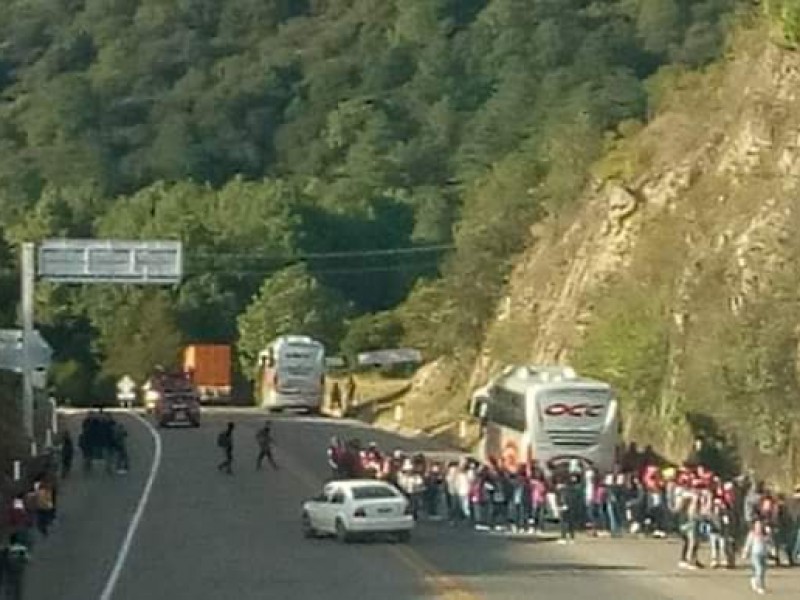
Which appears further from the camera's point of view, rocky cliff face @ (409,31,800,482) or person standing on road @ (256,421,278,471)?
person standing on road @ (256,421,278,471)

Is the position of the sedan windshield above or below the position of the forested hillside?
below

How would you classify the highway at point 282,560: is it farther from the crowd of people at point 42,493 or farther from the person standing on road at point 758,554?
the crowd of people at point 42,493

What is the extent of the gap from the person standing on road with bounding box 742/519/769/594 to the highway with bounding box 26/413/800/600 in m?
0.23

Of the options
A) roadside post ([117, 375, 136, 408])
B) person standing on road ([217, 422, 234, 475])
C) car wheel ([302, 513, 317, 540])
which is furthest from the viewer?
roadside post ([117, 375, 136, 408])

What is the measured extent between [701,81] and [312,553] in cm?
4342

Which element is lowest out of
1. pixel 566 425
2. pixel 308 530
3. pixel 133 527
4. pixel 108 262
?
pixel 133 527

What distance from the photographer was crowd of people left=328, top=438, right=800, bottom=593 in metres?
41.2

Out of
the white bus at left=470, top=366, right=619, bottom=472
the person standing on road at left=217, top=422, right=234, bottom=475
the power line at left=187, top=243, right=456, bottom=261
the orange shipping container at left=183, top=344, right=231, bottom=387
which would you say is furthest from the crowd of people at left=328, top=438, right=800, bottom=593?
the power line at left=187, top=243, right=456, bottom=261

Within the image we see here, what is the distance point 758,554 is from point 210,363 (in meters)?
87.5

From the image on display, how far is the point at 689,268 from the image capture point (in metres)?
67.1

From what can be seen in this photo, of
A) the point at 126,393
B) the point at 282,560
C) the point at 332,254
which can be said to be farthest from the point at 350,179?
the point at 282,560

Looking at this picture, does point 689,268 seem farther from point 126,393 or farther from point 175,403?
point 126,393

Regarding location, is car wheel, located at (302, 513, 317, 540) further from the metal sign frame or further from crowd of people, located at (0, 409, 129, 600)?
the metal sign frame

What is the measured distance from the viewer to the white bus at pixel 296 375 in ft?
350
